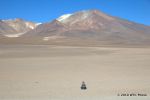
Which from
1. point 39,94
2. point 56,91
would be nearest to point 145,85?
point 56,91

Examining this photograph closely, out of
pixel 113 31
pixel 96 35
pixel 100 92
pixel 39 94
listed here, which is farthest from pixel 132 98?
pixel 113 31

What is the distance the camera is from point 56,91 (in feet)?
36.5

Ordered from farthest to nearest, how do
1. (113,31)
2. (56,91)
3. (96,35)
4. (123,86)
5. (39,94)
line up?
(113,31) → (96,35) → (123,86) → (56,91) → (39,94)

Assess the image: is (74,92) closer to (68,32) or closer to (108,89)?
(108,89)

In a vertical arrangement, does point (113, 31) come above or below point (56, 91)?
above

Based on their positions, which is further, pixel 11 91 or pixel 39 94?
pixel 11 91

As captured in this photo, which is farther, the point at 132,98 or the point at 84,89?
the point at 84,89

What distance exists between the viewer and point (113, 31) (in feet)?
620

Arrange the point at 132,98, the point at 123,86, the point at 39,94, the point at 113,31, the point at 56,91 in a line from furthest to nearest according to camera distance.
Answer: the point at 113,31 < the point at 123,86 < the point at 56,91 < the point at 39,94 < the point at 132,98

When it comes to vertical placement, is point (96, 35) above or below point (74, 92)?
above

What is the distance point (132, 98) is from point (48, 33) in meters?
188

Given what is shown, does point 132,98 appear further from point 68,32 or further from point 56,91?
point 68,32

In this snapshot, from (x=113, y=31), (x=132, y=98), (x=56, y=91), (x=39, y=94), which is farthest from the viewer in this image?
(x=113, y=31)

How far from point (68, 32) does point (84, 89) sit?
572 ft
